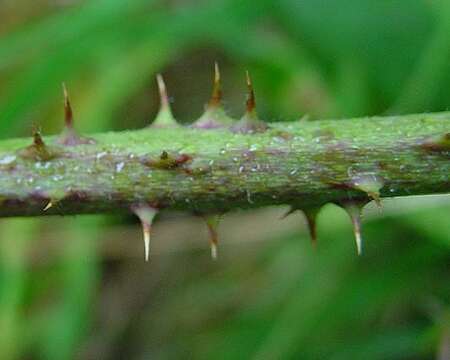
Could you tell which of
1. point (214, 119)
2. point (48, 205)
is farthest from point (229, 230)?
point (48, 205)

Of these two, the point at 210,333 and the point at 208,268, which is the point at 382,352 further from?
the point at 208,268

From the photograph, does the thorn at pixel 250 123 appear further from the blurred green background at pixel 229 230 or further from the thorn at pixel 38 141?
the blurred green background at pixel 229 230

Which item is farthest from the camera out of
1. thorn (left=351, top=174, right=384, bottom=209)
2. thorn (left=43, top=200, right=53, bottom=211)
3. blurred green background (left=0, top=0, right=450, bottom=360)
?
blurred green background (left=0, top=0, right=450, bottom=360)

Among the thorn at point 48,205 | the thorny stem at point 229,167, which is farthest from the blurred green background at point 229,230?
the thorn at point 48,205

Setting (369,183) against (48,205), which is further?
(48,205)

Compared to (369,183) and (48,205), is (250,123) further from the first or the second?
(48,205)

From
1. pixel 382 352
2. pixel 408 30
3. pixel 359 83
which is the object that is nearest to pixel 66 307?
pixel 382 352

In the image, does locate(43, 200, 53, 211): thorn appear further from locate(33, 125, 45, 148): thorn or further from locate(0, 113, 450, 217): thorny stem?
locate(33, 125, 45, 148): thorn

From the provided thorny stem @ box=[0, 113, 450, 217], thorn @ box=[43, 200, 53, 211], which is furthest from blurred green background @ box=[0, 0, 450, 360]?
thorn @ box=[43, 200, 53, 211]
